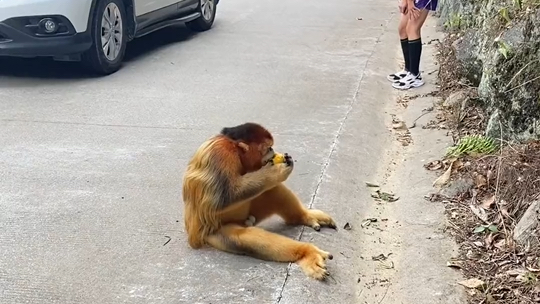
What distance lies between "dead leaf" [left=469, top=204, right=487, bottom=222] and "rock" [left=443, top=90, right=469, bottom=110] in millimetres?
2115

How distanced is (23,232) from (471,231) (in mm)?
2837

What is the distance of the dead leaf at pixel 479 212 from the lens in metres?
4.78

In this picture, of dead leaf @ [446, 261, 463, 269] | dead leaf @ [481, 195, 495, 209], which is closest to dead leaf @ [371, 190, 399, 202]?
dead leaf @ [481, 195, 495, 209]

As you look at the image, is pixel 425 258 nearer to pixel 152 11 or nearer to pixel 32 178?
pixel 32 178

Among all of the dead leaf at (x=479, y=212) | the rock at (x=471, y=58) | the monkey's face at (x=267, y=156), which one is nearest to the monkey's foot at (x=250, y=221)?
the monkey's face at (x=267, y=156)

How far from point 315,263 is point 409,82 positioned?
4.56 m

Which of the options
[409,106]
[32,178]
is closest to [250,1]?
[409,106]

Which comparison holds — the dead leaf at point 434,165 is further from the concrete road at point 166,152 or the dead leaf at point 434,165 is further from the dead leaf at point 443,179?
the concrete road at point 166,152

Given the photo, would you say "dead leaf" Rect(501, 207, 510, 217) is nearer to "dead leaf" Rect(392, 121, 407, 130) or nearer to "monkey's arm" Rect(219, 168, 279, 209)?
"monkey's arm" Rect(219, 168, 279, 209)

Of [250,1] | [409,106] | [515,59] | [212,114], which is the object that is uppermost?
[515,59]

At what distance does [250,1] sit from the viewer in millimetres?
14219

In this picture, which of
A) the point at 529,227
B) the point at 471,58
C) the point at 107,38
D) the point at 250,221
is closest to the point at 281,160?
the point at 250,221

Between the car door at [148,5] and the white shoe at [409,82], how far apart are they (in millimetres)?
3302

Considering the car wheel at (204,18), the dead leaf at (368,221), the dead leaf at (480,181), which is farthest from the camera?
the car wheel at (204,18)
